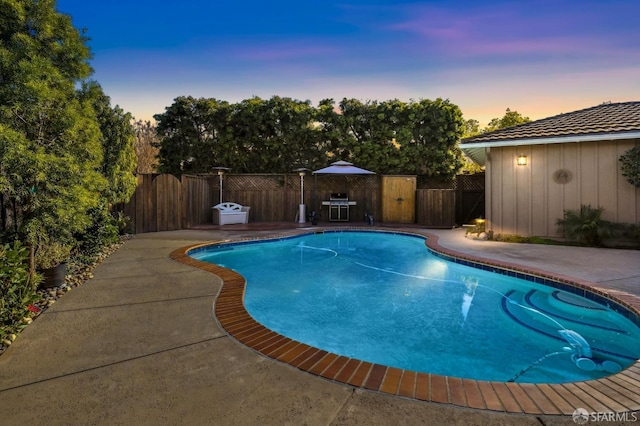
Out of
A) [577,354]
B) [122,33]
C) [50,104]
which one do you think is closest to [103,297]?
[50,104]

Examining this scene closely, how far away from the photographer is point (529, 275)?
493cm

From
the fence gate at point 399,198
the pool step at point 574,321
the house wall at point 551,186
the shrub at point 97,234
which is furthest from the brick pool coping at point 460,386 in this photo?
the fence gate at point 399,198

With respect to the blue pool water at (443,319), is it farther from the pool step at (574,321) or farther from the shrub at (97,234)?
the shrub at (97,234)

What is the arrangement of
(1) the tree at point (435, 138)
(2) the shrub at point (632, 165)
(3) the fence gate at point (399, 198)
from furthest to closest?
(1) the tree at point (435, 138), (3) the fence gate at point (399, 198), (2) the shrub at point (632, 165)

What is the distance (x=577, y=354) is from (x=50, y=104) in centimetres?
642

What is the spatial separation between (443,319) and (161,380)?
3.12 meters

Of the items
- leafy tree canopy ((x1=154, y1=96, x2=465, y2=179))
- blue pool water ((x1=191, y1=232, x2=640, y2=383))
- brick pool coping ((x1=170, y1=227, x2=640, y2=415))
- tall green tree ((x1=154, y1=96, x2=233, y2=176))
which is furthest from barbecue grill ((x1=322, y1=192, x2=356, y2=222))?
brick pool coping ((x1=170, y1=227, x2=640, y2=415))

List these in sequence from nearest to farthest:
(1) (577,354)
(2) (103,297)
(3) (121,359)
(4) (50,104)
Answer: (3) (121,359) < (1) (577,354) < (2) (103,297) < (4) (50,104)

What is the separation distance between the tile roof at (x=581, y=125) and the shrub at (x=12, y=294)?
9.03 metres

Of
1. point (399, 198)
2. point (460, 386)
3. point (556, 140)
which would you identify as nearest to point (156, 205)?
point (399, 198)

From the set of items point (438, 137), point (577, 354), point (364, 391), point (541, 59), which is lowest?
point (577, 354)

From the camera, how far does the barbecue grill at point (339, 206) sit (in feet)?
40.9

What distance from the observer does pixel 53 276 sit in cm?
391

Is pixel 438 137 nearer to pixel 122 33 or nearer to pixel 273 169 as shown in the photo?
pixel 273 169
